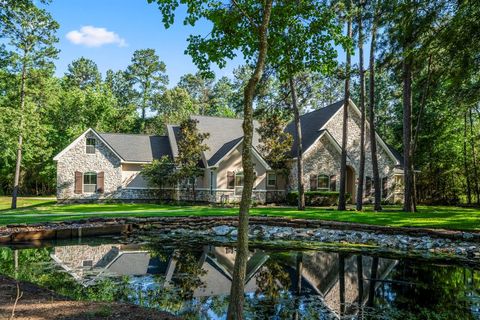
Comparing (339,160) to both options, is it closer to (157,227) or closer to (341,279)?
(157,227)

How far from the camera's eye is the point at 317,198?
27062mm

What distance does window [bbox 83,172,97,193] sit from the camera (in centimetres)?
2833

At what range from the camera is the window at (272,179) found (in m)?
28.1

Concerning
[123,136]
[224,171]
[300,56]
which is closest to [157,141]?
[123,136]

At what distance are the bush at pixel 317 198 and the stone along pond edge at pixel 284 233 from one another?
998 cm

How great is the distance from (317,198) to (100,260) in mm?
18544

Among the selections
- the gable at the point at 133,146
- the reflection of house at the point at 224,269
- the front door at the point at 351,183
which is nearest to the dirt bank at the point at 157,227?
the reflection of house at the point at 224,269

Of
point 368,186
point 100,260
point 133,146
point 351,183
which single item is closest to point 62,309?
point 100,260

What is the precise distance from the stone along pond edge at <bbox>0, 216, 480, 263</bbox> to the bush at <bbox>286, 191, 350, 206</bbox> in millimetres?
9978

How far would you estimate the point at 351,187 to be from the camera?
29734 millimetres

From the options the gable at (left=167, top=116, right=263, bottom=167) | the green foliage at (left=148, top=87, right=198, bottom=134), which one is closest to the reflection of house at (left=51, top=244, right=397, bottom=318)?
the gable at (left=167, top=116, right=263, bottom=167)

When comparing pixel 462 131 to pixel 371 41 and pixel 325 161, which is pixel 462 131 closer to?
pixel 325 161

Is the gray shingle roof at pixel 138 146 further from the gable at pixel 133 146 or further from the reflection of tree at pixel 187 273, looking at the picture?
the reflection of tree at pixel 187 273

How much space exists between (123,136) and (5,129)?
9.49 metres
